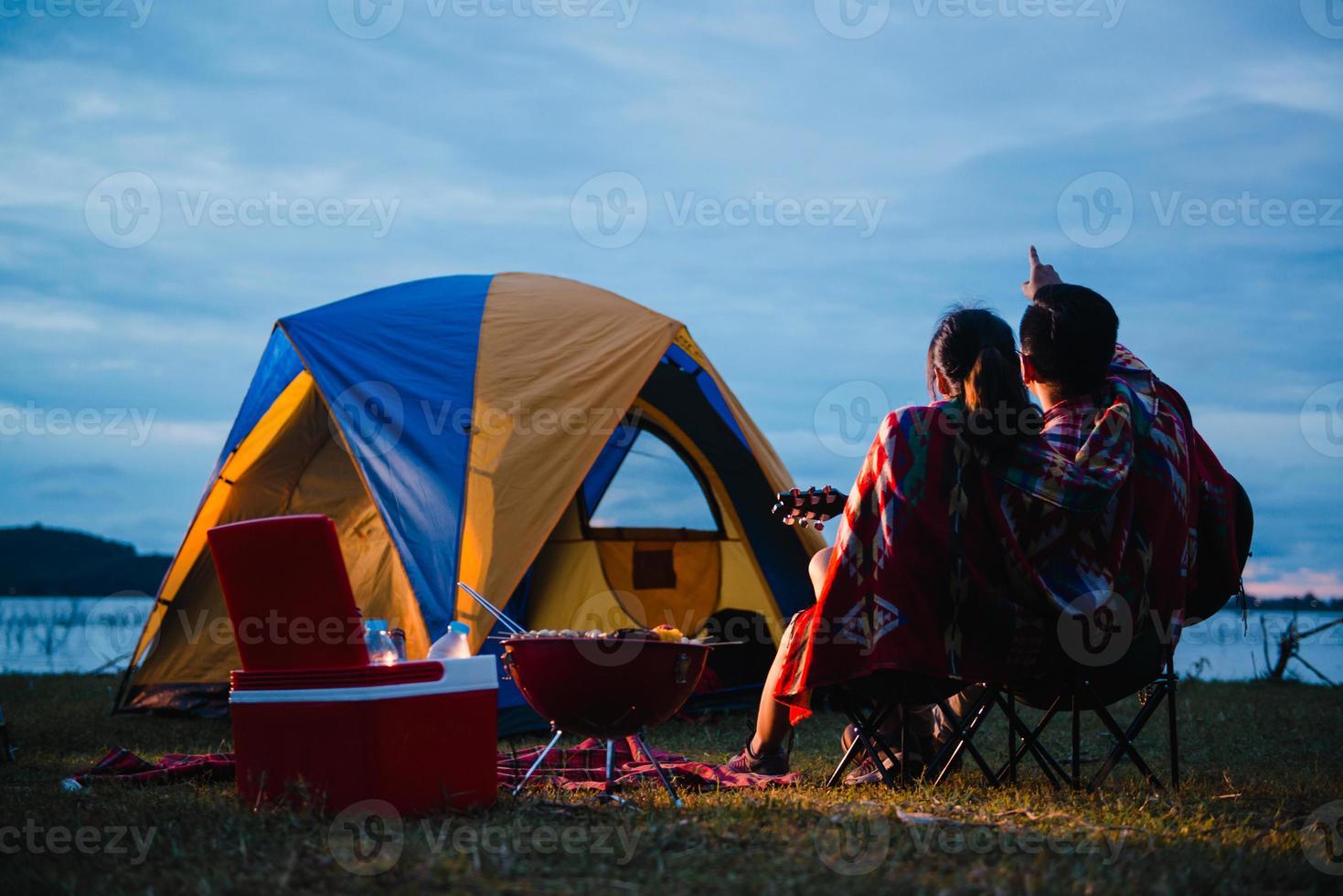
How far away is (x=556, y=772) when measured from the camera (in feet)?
14.2

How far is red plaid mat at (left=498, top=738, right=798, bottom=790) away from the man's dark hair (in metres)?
1.65

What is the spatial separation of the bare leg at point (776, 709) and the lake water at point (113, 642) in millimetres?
3593

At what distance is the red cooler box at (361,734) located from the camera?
3.16 metres

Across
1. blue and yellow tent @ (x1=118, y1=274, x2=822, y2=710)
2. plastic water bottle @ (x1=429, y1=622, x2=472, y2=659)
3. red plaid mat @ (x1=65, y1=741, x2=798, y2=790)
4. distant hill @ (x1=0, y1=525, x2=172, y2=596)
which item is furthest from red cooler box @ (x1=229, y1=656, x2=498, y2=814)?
distant hill @ (x1=0, y1=525, x2=172, y2=596)

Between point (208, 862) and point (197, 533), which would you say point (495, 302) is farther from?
point (208, 862)

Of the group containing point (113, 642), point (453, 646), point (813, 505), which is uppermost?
point (813, 505)

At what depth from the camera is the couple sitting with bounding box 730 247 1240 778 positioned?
3.54 metres

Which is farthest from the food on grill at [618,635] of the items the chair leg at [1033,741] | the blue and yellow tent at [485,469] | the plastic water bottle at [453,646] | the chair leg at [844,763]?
the blue and yellow tent at [485,469]

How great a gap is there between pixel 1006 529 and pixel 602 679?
1.33m

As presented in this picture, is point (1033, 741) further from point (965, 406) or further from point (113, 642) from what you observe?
point (113, 642)

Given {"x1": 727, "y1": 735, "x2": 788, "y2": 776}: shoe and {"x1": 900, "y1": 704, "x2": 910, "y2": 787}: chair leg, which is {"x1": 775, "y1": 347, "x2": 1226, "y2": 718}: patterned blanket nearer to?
{"x1": 900, "y1": 704, "x2": 910, "y2": 787}: chair leg

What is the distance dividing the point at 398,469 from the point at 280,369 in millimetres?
1701

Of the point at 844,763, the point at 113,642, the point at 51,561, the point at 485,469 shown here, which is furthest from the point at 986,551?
the point at 51,561

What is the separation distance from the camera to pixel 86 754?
539 cm
